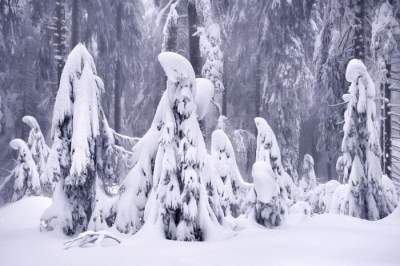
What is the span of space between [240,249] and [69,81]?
4.89m

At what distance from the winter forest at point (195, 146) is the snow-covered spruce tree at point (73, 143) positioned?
3cm

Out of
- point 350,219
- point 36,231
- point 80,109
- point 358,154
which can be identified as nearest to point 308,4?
point 358,154

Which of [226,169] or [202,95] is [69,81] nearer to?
[202,95]

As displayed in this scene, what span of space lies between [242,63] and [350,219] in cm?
1493

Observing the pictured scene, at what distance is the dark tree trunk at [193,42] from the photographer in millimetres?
11359

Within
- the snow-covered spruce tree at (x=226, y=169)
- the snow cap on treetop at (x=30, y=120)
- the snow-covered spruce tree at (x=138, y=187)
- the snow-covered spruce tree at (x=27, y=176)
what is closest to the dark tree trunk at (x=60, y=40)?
the snow cap on treetop at (x=30, y=120)

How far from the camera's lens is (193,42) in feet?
38.1

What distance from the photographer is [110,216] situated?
27.1 feet

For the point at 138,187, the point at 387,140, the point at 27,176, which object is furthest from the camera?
the point at 387,140

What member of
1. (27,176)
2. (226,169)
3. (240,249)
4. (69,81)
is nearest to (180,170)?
(240,249)

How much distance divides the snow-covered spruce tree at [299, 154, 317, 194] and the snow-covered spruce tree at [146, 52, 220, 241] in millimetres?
16595

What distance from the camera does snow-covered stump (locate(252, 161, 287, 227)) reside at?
8422 millimetres

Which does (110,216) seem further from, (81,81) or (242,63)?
(242,63)

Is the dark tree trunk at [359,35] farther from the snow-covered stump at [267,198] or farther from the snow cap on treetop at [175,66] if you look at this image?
the snow cap on treetop at [175,66]
